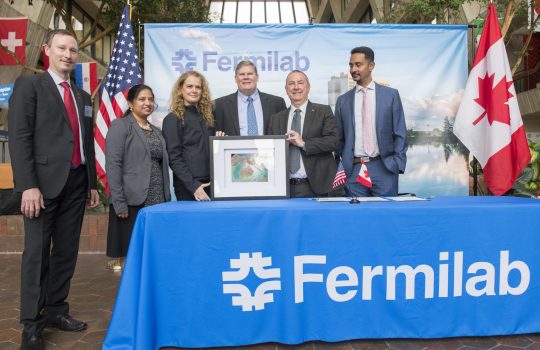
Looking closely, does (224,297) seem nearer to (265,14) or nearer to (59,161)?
(59,161)

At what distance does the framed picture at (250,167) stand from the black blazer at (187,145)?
0.34 metres

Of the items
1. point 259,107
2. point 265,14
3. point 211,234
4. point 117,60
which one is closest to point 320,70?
point 259,107

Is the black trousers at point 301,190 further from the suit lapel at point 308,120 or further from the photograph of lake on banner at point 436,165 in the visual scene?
the photograph of lake on banner at point 436,165

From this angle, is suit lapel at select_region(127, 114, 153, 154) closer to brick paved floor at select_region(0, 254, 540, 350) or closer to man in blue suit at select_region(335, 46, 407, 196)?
brick paved floor at select_region(0, 254, 540, 350)

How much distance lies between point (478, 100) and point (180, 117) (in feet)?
9.25

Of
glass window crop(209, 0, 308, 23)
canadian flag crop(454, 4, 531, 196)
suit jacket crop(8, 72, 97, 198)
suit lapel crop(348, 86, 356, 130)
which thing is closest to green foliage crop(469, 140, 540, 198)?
canadian flag crop(454, 4, 531, 196)

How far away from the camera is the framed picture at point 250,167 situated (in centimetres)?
259

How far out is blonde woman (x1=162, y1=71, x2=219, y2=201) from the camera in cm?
289

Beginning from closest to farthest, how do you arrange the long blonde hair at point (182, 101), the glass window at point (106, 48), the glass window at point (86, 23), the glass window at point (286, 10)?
the long blonde hair at point (182, 101)
the glass window at point (86, 23)
the glass window at point (106, 48)
the glass window at point (286, 10)

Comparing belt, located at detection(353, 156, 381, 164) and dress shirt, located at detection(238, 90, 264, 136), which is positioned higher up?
dress shirt, located at detection(238, 90, 264, 136)

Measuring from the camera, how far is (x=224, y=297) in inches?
89.9

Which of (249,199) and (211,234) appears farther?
(249,199)

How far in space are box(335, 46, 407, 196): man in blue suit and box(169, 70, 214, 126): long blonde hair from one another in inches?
40.8

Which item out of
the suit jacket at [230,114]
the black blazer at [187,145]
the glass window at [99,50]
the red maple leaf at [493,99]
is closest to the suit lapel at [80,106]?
the black blazer at [187,145]
